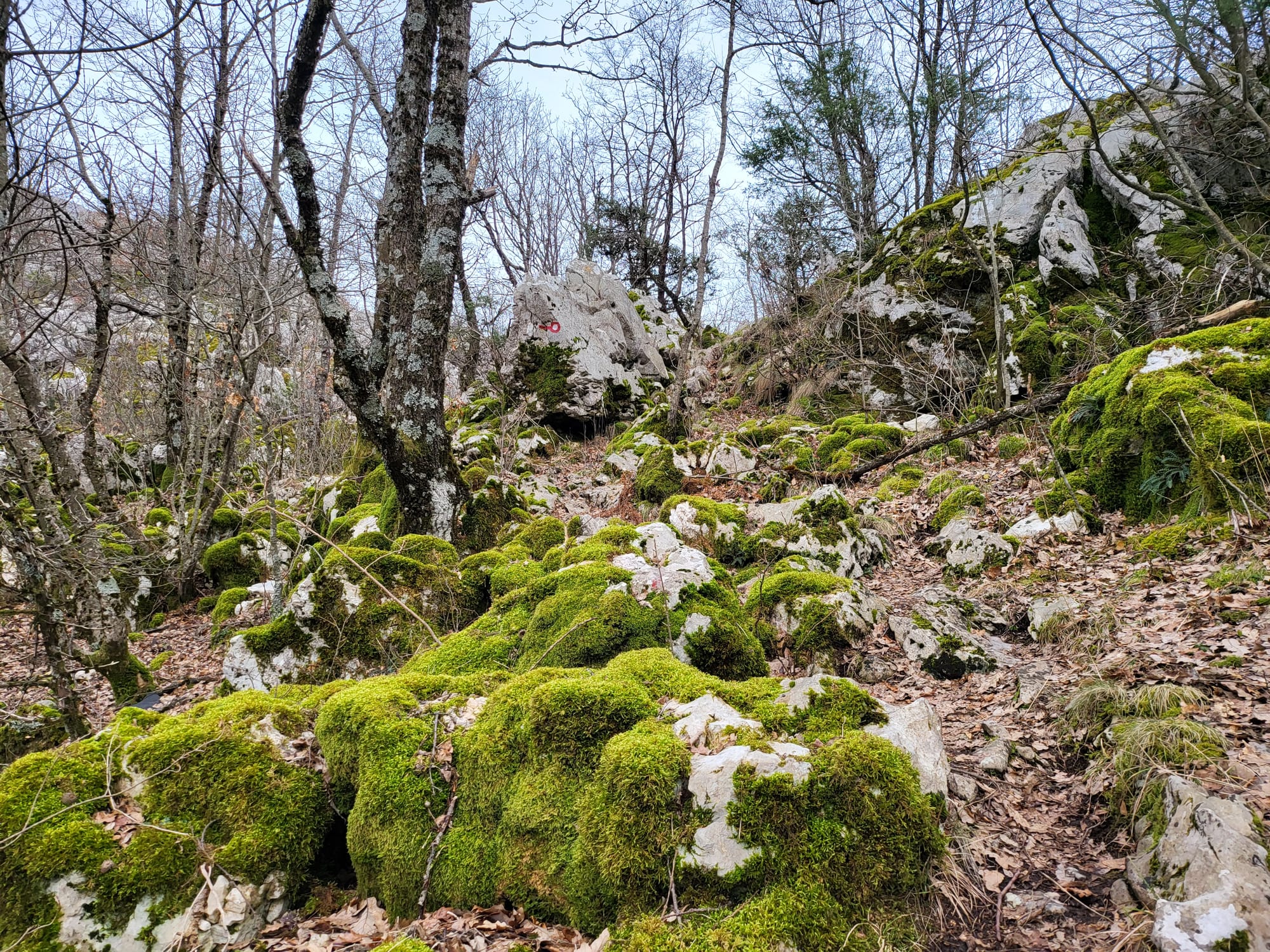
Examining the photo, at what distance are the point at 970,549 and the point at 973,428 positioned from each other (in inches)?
140

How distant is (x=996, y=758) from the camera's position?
3082mm

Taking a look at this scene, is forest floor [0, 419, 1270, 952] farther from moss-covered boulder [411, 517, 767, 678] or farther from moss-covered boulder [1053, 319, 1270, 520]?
moss-covered boulder [411, 517, 767, 678]

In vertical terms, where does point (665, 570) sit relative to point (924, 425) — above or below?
below

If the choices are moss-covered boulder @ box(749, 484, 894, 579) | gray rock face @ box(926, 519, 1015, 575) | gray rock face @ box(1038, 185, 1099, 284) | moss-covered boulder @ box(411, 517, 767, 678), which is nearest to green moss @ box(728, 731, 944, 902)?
moss-covered boulder @ box(411, 517, 767, 678)

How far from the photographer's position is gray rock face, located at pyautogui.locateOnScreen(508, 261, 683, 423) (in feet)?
50.0

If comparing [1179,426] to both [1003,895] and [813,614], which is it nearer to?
[813,614]

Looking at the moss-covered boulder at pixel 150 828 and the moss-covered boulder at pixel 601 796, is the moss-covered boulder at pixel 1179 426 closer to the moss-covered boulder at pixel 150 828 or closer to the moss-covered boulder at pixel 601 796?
the moss-covered boulder at pixel 601 796

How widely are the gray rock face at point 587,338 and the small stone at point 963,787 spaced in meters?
12.9

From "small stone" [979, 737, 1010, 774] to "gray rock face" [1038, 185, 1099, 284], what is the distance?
36.2 feet

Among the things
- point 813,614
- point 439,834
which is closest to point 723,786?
point 439,834

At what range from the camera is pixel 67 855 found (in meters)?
2.36

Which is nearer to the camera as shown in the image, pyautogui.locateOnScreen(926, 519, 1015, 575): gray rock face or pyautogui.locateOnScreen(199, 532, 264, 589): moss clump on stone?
pyautogui.locateOnScreen(926, 519, 1015, 575): gray rock face

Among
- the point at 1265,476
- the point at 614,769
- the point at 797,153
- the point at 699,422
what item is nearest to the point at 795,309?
the point at 699,422

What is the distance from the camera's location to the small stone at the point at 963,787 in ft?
9.06
